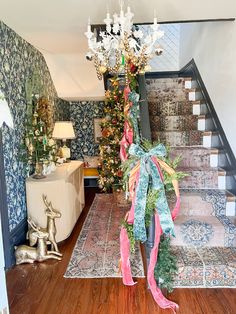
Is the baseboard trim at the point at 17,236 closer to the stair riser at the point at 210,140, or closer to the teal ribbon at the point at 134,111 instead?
the teal ribbon at the point at 134,111

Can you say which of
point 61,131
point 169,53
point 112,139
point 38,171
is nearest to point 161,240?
point 38,171

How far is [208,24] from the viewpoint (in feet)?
11.7

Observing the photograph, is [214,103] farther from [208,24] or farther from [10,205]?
[10,205]

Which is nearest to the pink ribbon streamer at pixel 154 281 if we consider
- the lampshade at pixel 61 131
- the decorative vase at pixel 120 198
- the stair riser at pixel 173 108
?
the stair riser at pixel 173 108

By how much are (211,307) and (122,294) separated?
0.70 m

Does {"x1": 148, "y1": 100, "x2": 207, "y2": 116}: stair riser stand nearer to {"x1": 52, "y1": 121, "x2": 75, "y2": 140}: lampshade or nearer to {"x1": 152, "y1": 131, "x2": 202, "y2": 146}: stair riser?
{"x1": 152, "y1": 131, "x2": 202, "y2": 146}: stair riser

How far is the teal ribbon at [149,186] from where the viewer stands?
190cm

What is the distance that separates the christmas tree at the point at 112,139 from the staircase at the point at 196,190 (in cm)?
58

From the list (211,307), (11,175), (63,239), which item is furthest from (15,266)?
(211,307)

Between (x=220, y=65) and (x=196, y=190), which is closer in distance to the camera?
(x=196, y=190)

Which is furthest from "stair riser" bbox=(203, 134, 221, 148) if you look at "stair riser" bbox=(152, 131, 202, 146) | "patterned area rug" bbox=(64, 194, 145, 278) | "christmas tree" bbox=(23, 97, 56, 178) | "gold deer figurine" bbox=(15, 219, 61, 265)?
"gold deer figurine" bbox=(15, 219, 61, 265)

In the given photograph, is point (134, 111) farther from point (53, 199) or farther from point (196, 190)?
point (53, 199)

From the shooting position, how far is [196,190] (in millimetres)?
2957

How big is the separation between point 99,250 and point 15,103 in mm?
1944
